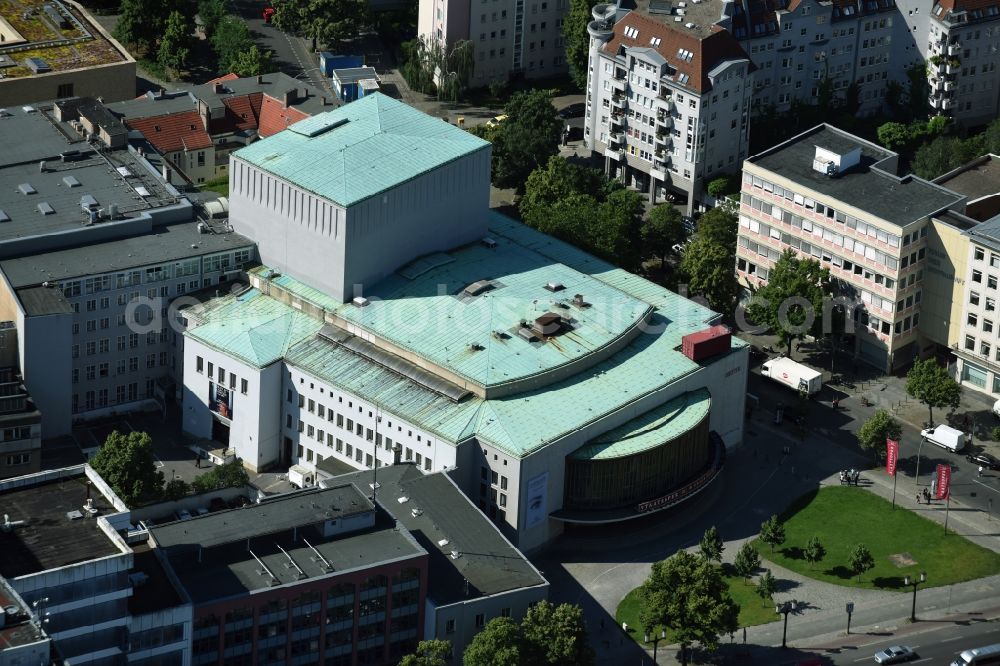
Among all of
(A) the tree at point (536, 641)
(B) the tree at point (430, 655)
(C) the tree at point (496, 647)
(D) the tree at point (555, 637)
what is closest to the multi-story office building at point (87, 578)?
(B) the tree at point (430, 655)

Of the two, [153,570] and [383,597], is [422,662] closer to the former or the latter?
[383,597]

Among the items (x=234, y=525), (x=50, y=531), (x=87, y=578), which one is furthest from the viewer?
(x=234, y=525)

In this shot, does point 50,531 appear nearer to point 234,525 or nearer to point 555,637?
point 234,525

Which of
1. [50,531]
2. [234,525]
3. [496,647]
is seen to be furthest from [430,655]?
[50,531]

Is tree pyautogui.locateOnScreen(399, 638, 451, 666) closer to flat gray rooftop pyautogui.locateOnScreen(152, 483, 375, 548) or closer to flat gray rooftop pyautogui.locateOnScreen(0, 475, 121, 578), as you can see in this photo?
flat gray rooftop pyautogui.locateOnScreen(152, 483, 375, 548)

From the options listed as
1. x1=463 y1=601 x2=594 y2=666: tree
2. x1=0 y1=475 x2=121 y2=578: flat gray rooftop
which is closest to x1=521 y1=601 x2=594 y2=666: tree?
x1=463 y1=601 x2=594 y2=666: tree

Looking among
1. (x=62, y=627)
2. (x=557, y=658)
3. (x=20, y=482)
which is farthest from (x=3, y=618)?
(x=557, y=658)

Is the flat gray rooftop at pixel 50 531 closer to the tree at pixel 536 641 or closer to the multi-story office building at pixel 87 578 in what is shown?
the multi-story office building at pixel 87 578
